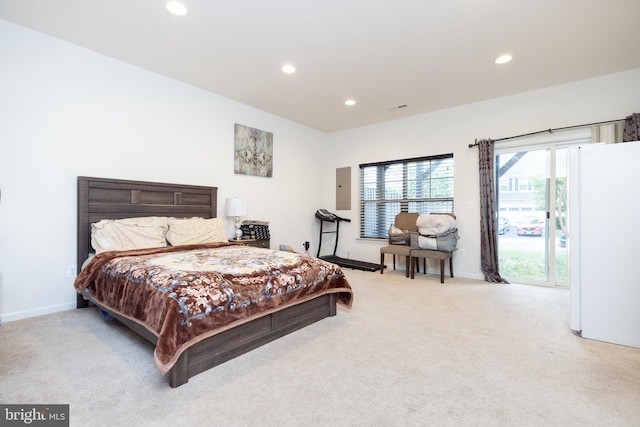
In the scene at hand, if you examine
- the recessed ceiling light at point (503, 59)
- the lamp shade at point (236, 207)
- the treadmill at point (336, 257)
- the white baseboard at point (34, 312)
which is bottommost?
the white baseboard at point (34, 312)

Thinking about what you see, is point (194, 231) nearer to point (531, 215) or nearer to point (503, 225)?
point (503, 225)

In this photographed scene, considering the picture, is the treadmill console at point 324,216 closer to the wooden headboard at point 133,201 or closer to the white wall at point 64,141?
the wooden headboard at point 133,201

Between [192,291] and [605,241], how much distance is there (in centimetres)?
322

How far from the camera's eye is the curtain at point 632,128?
340 centimetres

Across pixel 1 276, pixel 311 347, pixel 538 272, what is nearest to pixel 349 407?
pixel 311 347

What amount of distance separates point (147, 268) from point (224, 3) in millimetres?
2228

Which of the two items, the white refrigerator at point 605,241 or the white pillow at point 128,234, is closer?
the white refrigerator at point 605,241

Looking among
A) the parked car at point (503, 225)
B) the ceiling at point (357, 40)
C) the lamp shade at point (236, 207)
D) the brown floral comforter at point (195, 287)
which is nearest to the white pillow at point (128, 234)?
the brown floral comforter at point (195, 287)

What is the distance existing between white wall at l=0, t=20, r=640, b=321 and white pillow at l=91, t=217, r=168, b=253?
391 millimetres

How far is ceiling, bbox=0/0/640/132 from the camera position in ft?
8.24

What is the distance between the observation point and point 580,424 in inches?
56.8

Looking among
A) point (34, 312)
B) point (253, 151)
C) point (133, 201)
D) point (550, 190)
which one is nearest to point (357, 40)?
point (253, 151)

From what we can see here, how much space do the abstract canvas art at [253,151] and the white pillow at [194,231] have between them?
1.18 m

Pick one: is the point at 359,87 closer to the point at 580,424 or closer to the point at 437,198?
the point at 437,198
